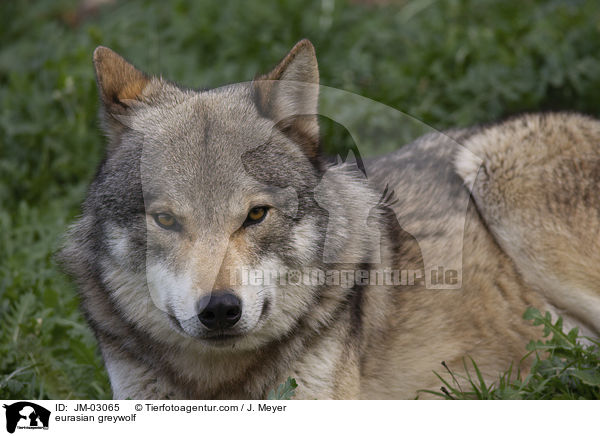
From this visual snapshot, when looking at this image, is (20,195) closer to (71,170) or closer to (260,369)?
(71,170)

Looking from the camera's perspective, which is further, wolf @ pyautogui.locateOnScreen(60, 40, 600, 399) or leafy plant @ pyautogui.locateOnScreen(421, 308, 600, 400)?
leafy plant @ pyautogui.locateOnScreen(421, 308, 600, 400)

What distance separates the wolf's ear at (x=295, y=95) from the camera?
381 centimetres

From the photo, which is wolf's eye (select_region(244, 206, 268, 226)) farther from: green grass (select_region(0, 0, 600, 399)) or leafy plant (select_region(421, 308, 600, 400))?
green grass (select_region(0, 0, 600, 399))

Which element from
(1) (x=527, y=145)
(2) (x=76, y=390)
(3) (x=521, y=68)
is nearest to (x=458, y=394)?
(1) (x=527, y=145)

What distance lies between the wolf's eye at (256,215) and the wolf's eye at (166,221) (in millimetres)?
367

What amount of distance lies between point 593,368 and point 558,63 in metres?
4.09

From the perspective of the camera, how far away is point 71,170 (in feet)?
23.6

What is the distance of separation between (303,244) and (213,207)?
54 centimetres

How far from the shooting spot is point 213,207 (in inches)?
144

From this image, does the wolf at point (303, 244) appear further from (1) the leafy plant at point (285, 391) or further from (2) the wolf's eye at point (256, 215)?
(1) the leafy plant at point (285, 391)
